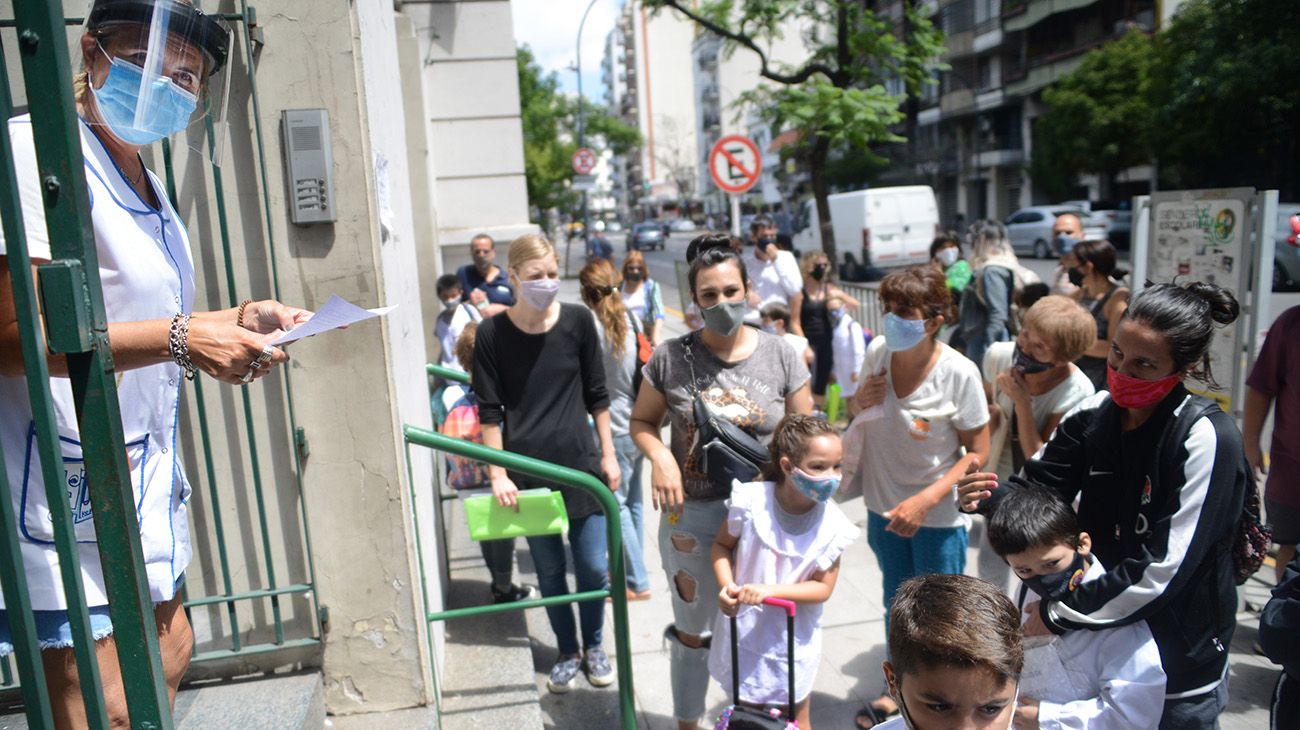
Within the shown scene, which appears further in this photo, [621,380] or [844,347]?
[844,347]

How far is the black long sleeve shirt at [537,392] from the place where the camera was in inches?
154

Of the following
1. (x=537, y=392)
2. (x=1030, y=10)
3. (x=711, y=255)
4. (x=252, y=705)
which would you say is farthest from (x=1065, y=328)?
(x=1030, y=10)

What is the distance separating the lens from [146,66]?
5.41 feet

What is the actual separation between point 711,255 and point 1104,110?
111ft

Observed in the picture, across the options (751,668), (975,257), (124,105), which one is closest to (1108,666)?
(751,668)

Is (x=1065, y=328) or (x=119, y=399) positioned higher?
(x=119, y=399)

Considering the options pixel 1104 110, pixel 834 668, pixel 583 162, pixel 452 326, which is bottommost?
pixel 834 668

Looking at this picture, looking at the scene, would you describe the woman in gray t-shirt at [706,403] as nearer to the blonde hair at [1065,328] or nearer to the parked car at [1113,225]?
the blonde hair at [1065,328]

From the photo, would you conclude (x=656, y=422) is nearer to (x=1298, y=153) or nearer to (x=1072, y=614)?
(x=1072, y=614)

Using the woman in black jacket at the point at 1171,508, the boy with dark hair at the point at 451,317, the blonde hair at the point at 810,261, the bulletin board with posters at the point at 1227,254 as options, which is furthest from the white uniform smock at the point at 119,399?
the blonde hair at the point at 810,261

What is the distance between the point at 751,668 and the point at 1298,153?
95.7ft

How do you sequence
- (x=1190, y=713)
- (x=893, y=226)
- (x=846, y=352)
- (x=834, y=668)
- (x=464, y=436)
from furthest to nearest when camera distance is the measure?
(x=893, y=226) < (x=846, y=352) < (x=464, y=436) < (x=834, y=668) < (x=1190, y=713)

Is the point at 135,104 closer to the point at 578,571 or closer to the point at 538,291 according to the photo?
the point at 538,291

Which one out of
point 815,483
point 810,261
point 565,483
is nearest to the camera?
point 815,483
